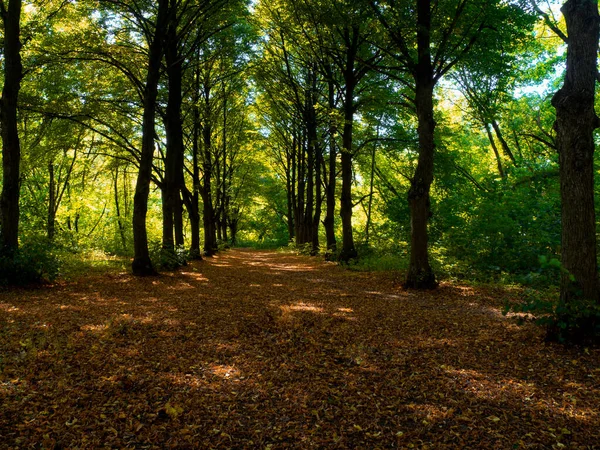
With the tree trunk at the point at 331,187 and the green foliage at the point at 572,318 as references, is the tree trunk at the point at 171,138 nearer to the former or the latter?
the tree trunk at the point at 331,187

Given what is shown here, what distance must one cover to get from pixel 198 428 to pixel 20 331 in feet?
11.6

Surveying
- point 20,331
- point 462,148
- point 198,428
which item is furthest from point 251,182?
point 198,428

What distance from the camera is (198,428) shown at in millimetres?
2842

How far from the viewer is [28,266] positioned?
8375 mm

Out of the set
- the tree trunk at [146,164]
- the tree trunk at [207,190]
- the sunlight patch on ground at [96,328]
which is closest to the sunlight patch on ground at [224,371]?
the sunlight patch on ground at [96,328]

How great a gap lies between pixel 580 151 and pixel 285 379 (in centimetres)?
443

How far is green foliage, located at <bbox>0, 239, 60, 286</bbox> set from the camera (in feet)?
26.8

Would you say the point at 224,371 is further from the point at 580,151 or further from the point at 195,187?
the point at 195,187

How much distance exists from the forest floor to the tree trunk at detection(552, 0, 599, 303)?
943 millimetres

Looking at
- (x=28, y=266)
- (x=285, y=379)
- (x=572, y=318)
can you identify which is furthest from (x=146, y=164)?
(x=572, y=318)

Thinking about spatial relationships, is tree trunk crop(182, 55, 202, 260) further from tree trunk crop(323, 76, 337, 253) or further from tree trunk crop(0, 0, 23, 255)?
tree trunk crop(0, 0, 23, 255)

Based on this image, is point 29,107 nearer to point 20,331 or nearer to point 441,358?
point 20,331

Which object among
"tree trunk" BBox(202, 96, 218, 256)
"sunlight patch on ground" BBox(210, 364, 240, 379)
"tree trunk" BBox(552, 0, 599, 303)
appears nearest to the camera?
"sunlight patch on ground" BBox(210, 364, 240, 379)

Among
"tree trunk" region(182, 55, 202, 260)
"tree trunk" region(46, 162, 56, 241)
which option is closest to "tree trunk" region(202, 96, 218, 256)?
"tree trunk" region(182, 55, 202, 260)
